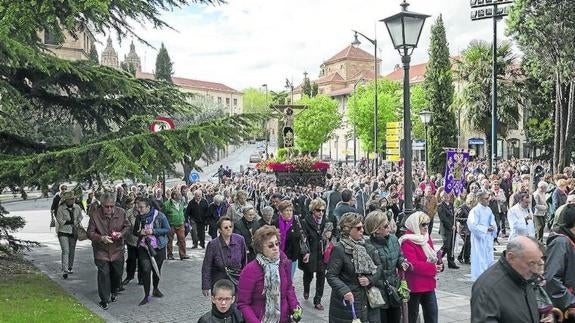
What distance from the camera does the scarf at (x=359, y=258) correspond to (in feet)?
19.6

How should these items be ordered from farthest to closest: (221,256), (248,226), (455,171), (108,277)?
(455,171), (108,277), (248,226), (221,256)

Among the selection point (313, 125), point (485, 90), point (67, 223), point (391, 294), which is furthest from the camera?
point (313, 125)

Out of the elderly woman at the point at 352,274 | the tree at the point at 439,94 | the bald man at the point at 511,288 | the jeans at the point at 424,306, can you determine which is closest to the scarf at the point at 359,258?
the elderly woman at the point at 352,274

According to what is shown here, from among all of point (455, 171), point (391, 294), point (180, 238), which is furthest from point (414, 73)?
point (391, 294)

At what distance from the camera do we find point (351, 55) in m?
137

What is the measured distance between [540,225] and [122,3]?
1147 centimetres

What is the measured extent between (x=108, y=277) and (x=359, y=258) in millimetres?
5404

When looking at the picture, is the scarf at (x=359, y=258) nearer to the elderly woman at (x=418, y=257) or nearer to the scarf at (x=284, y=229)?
the elderly woman at (x=418, y=257)

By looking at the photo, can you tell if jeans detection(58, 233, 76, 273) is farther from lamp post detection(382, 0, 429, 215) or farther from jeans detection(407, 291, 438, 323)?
jeans detection(407, 291, 438, 323)

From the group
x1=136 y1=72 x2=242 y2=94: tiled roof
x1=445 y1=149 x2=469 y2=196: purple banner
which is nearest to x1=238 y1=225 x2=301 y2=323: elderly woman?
x1=445 y1=149 x2=469 y2=196: purple banner

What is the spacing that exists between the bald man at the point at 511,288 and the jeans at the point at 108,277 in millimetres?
7225

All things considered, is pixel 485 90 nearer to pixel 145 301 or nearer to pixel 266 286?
pixel 145 301

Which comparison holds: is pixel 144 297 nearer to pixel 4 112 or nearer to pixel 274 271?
pixel 4 112

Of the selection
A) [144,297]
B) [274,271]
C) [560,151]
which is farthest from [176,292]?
[560,151]
